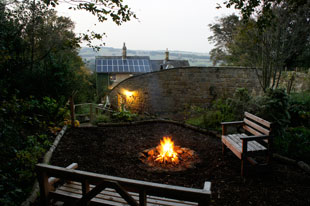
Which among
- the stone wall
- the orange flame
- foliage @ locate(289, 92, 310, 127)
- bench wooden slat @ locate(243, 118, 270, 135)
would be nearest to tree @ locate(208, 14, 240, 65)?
the stone wall

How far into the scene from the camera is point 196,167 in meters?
4.27

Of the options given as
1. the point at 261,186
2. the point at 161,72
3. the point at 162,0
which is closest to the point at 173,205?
the point at 261,186

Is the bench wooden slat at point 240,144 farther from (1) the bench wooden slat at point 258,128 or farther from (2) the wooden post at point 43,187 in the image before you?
(2) the wooden post at point 43,187

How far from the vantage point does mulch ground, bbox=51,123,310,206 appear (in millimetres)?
3242

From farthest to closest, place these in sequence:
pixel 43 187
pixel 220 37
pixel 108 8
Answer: pixel 220 37 < pixel 108 8 < pixel 43 187

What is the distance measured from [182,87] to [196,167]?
6.82 m

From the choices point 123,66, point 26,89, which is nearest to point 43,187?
point 26,89

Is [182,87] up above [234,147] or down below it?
above

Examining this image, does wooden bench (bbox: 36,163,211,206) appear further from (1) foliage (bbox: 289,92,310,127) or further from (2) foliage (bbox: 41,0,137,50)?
(1) foliage (bbox: 289,92,310,127)

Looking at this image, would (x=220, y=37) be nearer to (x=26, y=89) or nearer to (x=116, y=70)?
(x=116, y=70)

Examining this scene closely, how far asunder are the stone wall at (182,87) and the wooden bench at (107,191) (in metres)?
8.00

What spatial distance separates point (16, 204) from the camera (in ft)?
9.23

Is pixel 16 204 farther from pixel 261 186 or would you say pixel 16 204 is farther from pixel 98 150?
pixel 261 186

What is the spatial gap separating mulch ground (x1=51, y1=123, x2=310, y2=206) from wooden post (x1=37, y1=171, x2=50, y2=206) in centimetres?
165
